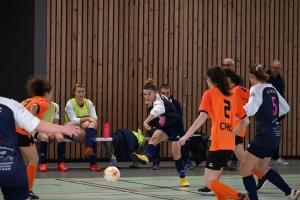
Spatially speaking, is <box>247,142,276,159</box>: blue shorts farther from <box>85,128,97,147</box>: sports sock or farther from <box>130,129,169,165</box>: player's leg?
<box>85,128,97,147</box>: sports sock

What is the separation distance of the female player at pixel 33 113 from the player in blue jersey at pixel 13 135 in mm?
2831

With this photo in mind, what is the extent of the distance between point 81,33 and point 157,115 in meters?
4.92

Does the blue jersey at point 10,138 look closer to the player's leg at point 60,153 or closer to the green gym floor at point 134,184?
the green gym floor at point 134,184

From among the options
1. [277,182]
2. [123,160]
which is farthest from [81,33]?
[277,182]

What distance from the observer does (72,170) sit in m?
12.5

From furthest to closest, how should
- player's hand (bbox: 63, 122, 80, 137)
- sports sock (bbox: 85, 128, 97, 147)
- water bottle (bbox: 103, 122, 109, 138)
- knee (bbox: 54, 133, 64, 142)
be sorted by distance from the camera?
water bottle (bbox: 103, 122, 109, 138) < sports sock (bbox: 85, 128, 97, 147) < knee (bbox: 54, 133, 64, 142) < player's hand (bbox: 63, 122, 80, 137)

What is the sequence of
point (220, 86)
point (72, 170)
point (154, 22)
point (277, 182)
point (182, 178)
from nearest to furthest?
point (220, 86) → point (277, 182) → point (182, 178) → point (72, 170) → point (154, 22)

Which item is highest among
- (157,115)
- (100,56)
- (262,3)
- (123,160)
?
(262,3)

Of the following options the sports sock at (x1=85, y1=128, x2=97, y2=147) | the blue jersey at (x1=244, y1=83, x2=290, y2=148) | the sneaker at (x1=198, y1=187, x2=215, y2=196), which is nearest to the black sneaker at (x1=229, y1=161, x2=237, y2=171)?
the sports sock at (x1=85, y1=128, x2=97, y2=147)

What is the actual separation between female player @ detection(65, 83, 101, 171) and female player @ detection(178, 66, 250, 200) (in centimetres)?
566

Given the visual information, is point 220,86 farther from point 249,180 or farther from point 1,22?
point 1,22

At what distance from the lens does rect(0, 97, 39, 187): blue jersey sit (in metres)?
4.66

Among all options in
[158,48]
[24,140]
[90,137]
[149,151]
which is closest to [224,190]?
[24,140]

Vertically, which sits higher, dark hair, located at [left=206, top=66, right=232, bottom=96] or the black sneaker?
dark hair, located at [left=206, top=66, right=232, bottom=96]
